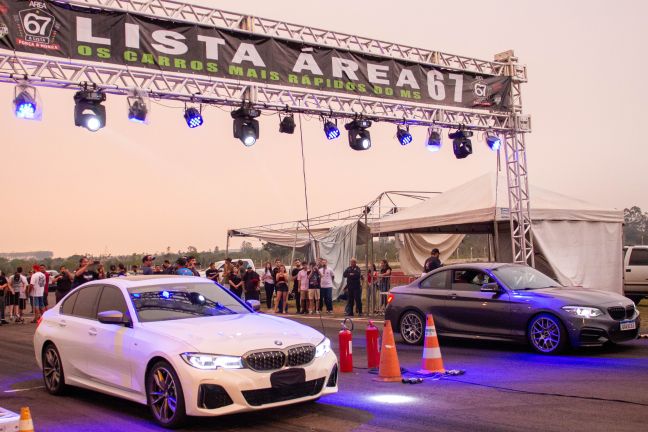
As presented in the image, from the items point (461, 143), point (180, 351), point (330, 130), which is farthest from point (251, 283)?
point (180, 351)

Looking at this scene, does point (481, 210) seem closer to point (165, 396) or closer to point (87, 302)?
point (87, 302)

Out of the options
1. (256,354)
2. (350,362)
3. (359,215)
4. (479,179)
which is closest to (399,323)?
(350,362)

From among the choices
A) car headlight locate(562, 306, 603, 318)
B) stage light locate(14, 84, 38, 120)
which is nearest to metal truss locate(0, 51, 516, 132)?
stage light locate(14, 84, 38, 120)

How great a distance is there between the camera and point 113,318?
7.15 m

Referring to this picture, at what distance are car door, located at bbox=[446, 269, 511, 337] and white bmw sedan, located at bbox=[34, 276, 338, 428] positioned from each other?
15.9ft

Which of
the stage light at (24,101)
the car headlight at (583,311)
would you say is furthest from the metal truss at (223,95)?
the car headlight at (583,311)

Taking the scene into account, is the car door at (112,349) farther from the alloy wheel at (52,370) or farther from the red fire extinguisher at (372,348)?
the red fire extinguisher at (372,348)

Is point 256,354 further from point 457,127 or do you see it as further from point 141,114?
point 457,127

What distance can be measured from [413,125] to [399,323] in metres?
5.69

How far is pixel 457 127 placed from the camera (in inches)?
680

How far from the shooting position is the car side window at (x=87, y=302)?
802 cm

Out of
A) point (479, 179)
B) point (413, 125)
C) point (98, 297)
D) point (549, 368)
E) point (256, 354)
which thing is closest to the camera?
point (256, 354)

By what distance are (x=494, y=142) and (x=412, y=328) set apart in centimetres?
691

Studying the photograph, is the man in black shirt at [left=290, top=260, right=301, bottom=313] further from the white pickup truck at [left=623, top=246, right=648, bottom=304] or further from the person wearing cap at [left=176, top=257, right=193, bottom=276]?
the white pickup truck at [left=623, top=246, right=648, bottom=304]
